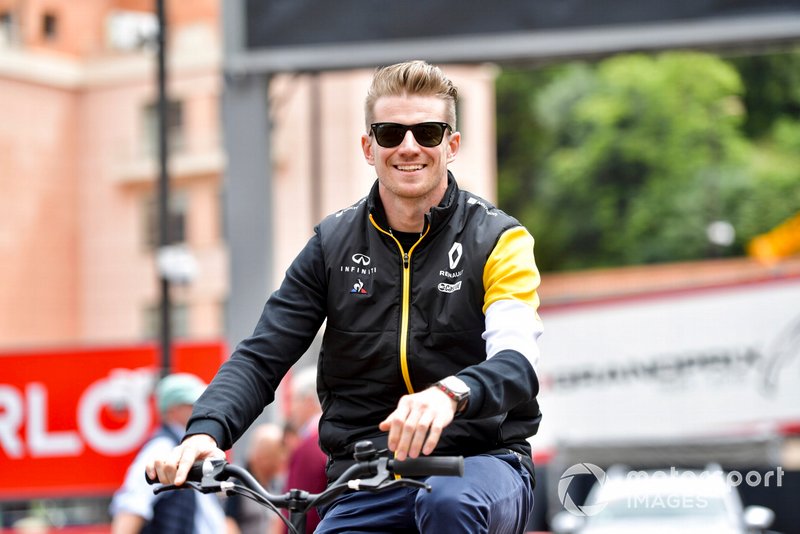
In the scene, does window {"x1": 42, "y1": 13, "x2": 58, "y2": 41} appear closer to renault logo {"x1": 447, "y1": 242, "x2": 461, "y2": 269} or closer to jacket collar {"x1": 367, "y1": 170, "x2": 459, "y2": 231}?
jacket collar {"x1": 367, "y1": 170, "x2": 459, "y2": 231}

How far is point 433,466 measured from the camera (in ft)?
10.2

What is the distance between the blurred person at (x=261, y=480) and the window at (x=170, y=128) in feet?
115

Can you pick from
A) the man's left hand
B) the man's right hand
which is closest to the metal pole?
the man's right hand

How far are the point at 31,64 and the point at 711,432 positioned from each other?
27.6 meters

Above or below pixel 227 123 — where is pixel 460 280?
below

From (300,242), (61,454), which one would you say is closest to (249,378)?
(61,454)

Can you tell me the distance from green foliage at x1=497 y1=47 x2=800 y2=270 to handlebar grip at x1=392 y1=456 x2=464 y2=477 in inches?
1790

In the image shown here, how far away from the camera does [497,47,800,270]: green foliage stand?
48.6 meters

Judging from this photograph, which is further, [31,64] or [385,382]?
[31,64]

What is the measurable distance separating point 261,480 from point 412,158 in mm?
5528

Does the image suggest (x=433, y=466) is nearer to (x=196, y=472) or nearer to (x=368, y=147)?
(x=196, y=472)

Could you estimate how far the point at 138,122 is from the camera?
4447 cm

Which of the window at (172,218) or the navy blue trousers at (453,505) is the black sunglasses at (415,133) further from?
the window at (172,218)

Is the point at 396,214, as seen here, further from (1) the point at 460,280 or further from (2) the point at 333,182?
(2) the point at 333,182
